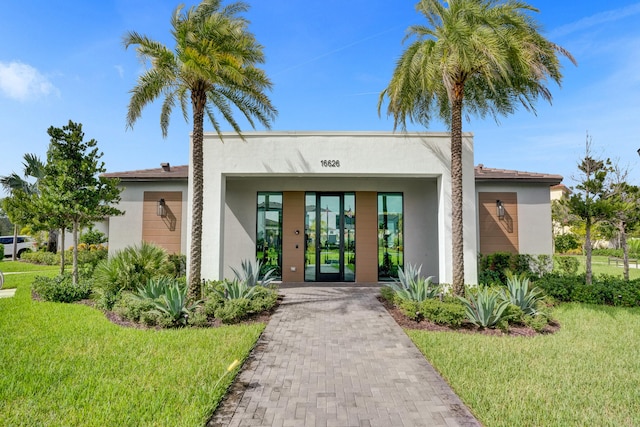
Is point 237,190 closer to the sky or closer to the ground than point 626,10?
closer to the ground

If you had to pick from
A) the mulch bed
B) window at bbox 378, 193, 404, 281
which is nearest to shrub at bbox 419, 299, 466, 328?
the mulch bed

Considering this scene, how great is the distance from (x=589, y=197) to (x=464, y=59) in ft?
20.4

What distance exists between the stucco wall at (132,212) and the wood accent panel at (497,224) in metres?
12.3

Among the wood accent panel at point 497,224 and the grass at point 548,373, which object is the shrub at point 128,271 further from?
the wood accent panel at point 497,224

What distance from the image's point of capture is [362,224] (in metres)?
12.4

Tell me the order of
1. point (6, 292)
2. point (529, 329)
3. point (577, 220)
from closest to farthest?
1. point (529, 329)
2. point (577, 220)
3. point (6, 292)

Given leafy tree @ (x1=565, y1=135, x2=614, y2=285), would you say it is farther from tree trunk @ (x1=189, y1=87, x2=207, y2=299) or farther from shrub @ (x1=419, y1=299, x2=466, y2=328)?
tree trunk @ (x1=189, y1=87, x2=207, y2=299)

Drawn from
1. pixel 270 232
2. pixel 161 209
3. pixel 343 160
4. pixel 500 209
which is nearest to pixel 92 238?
pixel 161 209

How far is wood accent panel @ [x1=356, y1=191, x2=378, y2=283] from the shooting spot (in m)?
12.3

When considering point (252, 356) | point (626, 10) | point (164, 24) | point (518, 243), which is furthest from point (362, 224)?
point (626, 10)

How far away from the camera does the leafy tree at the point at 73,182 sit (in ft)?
30.2

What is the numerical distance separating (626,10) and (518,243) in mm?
8088

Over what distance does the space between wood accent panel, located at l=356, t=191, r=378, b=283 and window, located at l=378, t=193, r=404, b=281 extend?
0.81ft

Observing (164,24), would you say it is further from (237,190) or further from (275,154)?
(237,190)
